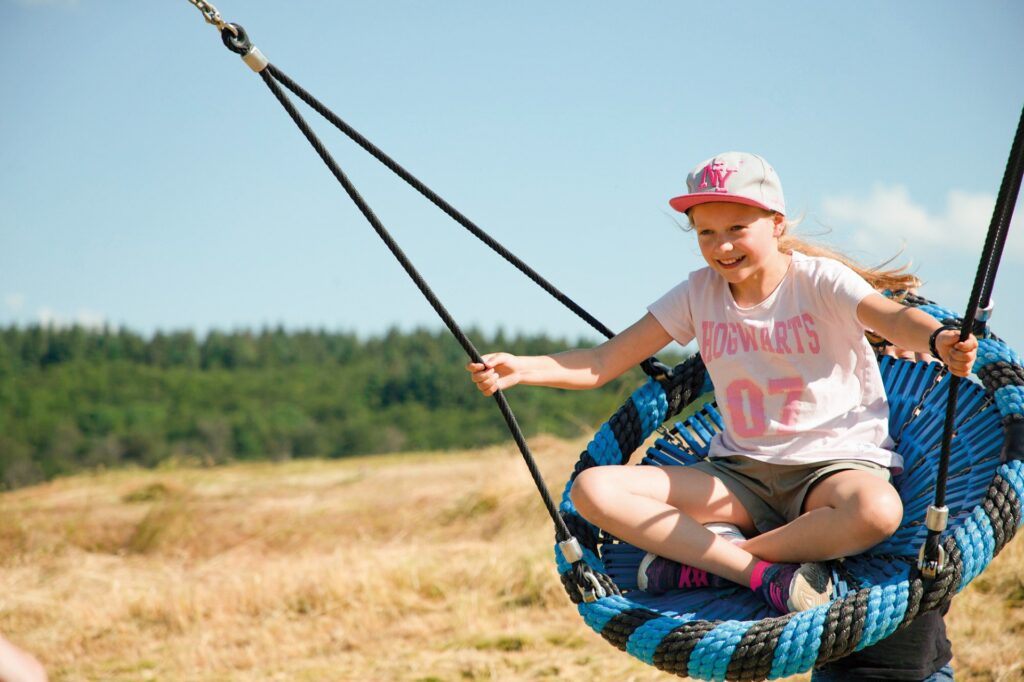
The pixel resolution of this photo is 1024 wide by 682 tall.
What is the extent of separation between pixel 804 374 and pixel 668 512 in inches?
18.0

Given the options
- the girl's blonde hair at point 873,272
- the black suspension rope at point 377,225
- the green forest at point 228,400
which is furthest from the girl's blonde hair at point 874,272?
the green forest at point 228,400

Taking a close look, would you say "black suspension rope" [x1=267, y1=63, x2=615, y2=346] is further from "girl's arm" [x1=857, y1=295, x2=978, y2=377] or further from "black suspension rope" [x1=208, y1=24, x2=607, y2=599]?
"girl's arm" [x1=857, y1=295, x2=978, y2=377]

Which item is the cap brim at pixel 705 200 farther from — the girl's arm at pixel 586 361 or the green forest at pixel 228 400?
the green forest at pixel 228 400

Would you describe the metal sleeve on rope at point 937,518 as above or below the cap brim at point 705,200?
below

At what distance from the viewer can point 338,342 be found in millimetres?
32125

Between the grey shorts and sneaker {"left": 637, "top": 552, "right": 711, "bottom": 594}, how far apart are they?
0.21 meters

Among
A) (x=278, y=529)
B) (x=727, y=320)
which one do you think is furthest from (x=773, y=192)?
(x=278, y=529)

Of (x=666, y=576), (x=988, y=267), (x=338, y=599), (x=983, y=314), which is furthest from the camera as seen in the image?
(x=338, y=599)

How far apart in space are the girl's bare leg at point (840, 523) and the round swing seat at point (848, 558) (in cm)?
9

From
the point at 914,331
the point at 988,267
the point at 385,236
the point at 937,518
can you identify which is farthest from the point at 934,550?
the point at 385,236

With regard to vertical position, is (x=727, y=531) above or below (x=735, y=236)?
below

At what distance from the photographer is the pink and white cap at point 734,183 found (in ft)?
7.57

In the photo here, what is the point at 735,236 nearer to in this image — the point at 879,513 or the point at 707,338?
the point at 707,338

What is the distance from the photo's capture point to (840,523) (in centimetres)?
220
